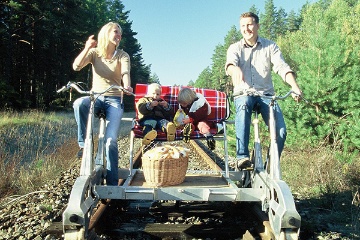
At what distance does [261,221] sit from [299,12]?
288 feet

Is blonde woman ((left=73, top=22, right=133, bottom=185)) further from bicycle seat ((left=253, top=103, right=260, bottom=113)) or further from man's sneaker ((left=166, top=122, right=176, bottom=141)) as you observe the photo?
bicycle seat ((left=253, top=103, right=260, bottom=113))

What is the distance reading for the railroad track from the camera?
3.68 metres

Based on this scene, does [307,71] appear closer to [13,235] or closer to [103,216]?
[103,216]

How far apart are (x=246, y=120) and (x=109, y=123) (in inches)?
60.5

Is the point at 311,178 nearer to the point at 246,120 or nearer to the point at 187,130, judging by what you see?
the point at 246,120

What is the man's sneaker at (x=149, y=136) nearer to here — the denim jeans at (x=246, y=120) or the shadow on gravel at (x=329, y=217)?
the denim jeans at (x=246, y=120)

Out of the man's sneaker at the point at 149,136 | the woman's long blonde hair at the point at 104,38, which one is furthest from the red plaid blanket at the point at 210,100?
the woman's long blonde hair at the point at 104,38

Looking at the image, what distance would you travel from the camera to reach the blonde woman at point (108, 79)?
4.32 metres

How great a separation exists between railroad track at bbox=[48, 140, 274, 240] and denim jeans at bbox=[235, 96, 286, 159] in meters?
0.68

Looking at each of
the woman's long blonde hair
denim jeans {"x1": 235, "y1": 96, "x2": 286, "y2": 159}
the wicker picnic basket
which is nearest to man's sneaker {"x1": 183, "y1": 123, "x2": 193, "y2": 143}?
denim jeans {"x1": 235, "y1": 96, "x2": 286, "y2": 159}

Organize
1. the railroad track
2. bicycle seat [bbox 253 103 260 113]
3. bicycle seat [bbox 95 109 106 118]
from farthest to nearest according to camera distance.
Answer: bicycle seat [bbox 253 103 260 113] < bicycle seat [bbox 95 109 106 118] < the railroad track

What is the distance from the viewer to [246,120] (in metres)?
4.45

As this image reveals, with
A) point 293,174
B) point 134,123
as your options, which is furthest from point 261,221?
point 293,174

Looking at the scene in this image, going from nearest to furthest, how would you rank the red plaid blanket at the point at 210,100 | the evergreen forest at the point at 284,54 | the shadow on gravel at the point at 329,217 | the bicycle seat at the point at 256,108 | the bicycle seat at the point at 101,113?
the shadow on gravel at the point at 329,217, the bicycle seat at the point at 101,113, the bicycle seat at the point at 256,108, the red plaid blanket at the point at 210,100, the evergreen forest at the point at 284,54
